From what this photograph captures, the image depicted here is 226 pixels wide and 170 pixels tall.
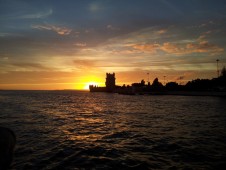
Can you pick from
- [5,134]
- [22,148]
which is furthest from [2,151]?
[22,148]

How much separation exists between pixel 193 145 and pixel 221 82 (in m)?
155

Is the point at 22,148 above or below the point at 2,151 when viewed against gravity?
below

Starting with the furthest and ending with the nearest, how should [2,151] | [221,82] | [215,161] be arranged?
[221,82]
[215,161]
[2,151]

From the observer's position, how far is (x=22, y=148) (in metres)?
15.4

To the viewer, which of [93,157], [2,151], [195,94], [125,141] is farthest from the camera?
[195,94]

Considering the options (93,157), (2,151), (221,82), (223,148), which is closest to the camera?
(2,151)

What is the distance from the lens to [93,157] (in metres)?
13.3

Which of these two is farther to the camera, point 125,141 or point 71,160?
point 125,141

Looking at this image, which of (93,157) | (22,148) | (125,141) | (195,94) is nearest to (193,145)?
(125,141)

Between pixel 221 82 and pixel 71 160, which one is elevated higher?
pixel 221 82

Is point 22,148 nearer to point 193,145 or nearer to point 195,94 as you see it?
point 193,145

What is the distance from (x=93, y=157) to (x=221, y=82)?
6307 inches

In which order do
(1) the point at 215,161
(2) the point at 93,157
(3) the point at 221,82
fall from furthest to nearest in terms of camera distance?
1. (3) the point at 221,82
2. (2) the point at 93,157
3. (1) the point at 215,161

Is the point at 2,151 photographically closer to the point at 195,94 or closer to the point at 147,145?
the point at 147,145
